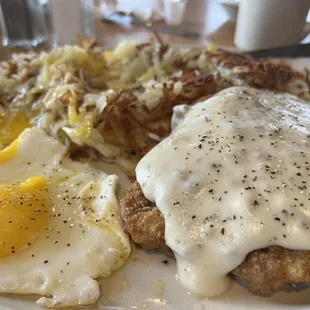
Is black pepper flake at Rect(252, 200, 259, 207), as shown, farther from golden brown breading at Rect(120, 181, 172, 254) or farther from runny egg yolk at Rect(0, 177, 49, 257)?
runny egg yolk at Rect(0, 177, 49, 257)

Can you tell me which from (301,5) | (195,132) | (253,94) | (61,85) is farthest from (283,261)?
(301,5)

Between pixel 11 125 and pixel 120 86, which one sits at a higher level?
pixel 120 86

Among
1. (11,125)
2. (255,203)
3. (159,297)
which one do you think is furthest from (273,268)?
(11,125)

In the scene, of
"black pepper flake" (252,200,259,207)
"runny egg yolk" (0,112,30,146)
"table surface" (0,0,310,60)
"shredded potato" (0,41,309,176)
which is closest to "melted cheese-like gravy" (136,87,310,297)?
"black pepper flake" (252,200,259,207)

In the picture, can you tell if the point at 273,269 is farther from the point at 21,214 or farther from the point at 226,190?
the point at 21,214

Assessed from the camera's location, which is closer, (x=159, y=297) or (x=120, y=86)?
(x=159, y=297)

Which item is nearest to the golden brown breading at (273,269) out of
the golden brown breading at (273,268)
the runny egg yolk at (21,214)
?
the golden brown breading at (273,268)

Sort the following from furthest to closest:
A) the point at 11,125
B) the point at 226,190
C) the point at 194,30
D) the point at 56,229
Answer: the point at 194,30 → the point at 11,125 → the point at 56,229 → the point at 226,190

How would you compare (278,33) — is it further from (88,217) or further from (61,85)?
(88,217)
